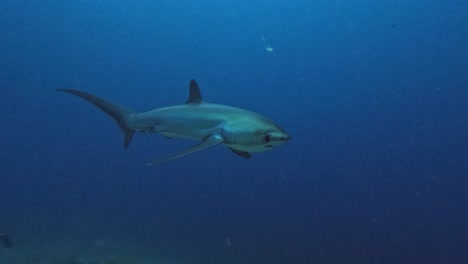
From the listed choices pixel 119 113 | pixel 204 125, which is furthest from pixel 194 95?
pixel 119 113

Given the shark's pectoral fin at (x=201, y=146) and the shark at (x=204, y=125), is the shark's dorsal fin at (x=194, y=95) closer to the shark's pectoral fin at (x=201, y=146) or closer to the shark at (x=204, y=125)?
the shark at (x=204, y=125)

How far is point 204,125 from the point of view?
4113 mm

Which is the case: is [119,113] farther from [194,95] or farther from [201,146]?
[201,146]

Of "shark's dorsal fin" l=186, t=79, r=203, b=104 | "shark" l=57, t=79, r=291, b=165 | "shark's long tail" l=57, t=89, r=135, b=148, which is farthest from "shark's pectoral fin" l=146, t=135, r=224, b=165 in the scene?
"shark's long tail" l=57, t=89, r=135, b=148

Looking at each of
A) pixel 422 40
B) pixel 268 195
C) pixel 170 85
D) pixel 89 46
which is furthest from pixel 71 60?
pixel 422 40

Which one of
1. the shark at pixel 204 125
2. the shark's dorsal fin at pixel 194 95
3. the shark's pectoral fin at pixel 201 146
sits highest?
the shark's dorsal fin at pixel 194 95

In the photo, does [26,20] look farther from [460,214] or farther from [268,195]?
[460,214]

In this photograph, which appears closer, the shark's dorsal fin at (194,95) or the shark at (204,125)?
the shark at (204,125)

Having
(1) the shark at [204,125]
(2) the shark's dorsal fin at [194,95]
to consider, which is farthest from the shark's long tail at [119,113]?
(2) the shark's dorsal fin at [194,95]

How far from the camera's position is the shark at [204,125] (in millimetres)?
3617

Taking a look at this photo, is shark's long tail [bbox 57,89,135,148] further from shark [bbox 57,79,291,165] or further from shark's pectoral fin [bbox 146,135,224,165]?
shark's pectoral fin [bbox 146,135,224,165]

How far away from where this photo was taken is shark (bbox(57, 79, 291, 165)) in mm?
3617

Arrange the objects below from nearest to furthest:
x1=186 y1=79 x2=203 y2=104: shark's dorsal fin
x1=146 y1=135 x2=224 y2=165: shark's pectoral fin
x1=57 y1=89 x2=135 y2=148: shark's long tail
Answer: x1=146 y1=135 x2=224 y2=165: shark's pectoral fin
x1=186 y1=79 x2=203 y2=104: shark's dorsal fin
x1=57 y1=89 x2=135 y2=148: shark's long tail

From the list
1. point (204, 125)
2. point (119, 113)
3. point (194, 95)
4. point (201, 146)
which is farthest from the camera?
point (119, 113)
